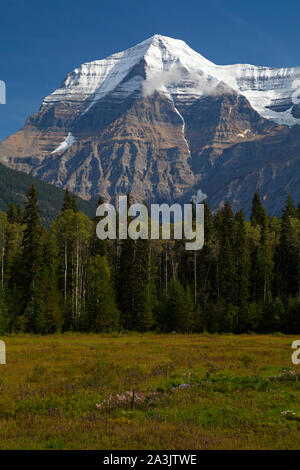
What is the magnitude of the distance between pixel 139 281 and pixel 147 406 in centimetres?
4905

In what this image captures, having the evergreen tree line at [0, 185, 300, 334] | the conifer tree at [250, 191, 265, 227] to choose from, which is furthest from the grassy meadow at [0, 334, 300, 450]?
the conifer tree at [250, 191, 265, 227]

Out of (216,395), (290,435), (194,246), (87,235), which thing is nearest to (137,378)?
(216,395)

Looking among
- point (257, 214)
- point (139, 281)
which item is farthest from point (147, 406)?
point (257, 214)

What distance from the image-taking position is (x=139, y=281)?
68312mm

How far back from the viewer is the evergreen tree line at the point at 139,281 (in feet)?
203

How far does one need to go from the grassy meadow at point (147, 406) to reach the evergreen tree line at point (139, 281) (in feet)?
91.7

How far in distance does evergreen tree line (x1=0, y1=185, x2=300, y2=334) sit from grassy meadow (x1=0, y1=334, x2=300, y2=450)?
2796 cm

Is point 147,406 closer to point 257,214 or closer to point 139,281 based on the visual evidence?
point 139,281

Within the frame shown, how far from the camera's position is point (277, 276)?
77250 mm
